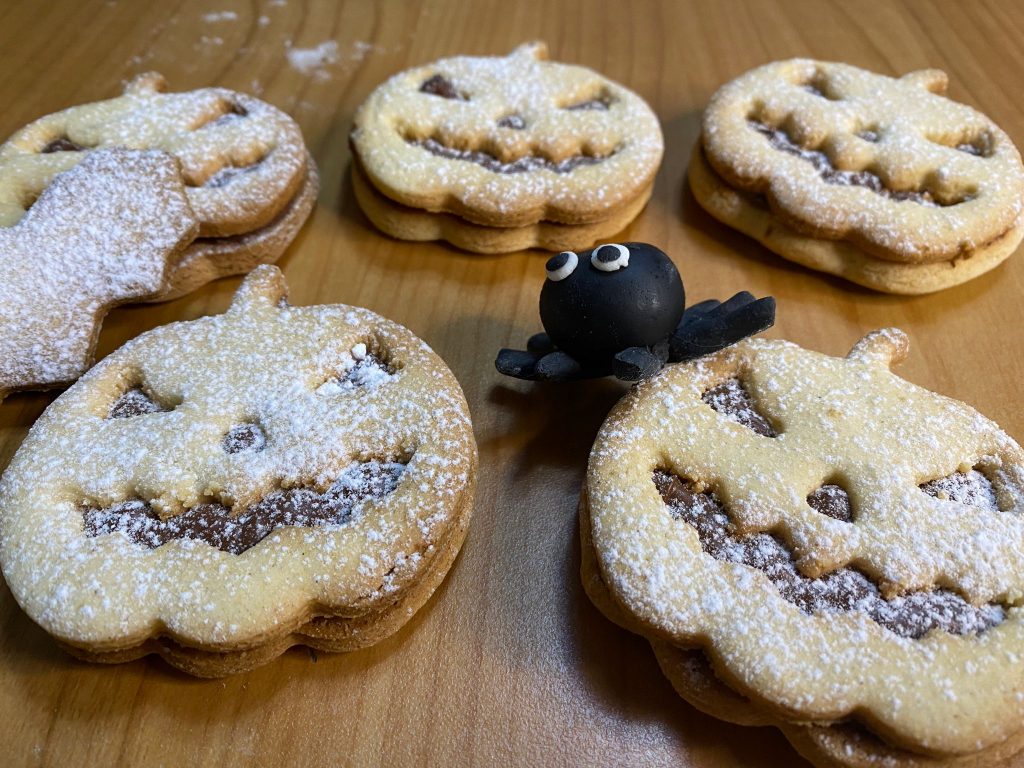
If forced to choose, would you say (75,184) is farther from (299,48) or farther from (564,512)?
(564,512)

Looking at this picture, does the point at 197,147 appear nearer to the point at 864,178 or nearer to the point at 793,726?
the point at 864,178

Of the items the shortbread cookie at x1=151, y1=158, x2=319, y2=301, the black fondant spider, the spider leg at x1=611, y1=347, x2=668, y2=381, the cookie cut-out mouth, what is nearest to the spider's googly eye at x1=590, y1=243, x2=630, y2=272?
the black fondant spider

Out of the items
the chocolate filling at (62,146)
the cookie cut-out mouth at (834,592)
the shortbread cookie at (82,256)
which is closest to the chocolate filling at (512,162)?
the shortbread cookie at (82,256)

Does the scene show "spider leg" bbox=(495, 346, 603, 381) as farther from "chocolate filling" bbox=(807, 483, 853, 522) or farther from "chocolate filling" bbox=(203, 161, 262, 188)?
"chocolate filling" bbox=(203, 161, 262, 188)

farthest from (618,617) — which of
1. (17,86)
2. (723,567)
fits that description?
(17,86)

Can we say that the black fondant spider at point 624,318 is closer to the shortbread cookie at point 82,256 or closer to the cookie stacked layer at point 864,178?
the cookie stacked layer at point 864,178

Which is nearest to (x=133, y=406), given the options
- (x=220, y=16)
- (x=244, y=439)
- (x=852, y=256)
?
(x=244, y=439)
